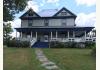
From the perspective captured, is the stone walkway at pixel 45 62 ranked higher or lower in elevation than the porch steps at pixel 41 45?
lower

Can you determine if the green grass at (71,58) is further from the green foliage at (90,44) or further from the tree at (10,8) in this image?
the tree at (10,8)

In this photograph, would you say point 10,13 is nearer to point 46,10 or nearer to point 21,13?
point 21,13

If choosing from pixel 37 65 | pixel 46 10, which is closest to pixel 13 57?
pixel 37 65

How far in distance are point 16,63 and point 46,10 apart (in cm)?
84

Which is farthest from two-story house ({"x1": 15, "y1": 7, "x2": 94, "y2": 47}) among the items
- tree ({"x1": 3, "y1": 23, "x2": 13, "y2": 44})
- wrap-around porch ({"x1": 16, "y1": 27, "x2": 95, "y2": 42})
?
tree ({"x1": 3, "y1": 23, "x2": 13, "y2": 44})

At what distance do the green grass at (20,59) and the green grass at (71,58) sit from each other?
0.22 m

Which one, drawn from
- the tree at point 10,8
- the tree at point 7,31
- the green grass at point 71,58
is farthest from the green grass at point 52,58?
the tree at point 10,8

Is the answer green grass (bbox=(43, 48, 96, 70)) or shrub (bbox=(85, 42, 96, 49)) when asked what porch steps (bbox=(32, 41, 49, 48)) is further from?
shrub (bbox=(85, 42, 96, 49))

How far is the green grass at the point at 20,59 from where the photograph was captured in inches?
113

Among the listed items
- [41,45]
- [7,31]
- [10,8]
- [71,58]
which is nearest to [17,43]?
[7,31]

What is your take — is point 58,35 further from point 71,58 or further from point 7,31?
point 7,31

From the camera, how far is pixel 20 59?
303 cm

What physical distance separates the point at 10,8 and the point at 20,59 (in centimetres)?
75

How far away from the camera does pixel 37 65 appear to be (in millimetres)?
3021
